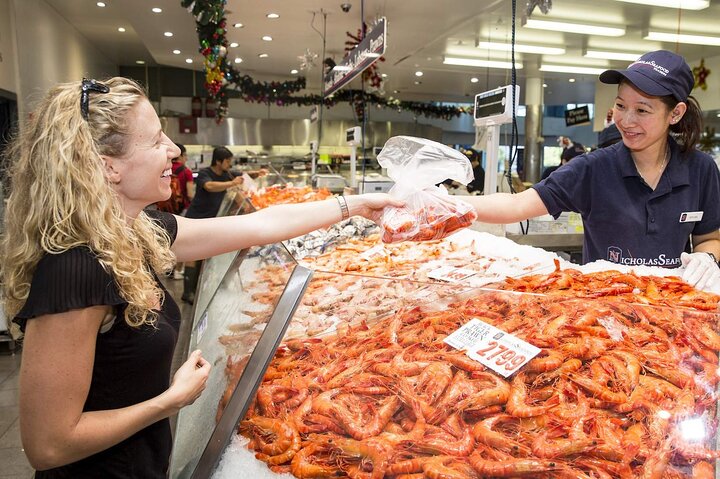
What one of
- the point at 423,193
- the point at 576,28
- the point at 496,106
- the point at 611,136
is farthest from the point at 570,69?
the point at 423,193

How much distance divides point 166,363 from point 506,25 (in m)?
7.79

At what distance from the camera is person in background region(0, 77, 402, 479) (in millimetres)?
1103

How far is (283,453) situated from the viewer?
4.04 ft

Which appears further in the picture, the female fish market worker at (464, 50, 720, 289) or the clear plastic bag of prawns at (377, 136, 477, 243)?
the female fish market worker at (464, 50, 720, 289)

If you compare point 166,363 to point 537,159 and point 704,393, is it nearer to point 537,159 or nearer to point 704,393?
point 704,393

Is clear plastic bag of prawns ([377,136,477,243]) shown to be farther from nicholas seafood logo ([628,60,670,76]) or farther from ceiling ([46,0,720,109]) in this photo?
ceiling ([46,0,720,109])

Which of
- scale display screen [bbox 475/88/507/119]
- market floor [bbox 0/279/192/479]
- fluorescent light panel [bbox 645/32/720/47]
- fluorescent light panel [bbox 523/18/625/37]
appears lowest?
market floor [bbox 0/279/192/479]

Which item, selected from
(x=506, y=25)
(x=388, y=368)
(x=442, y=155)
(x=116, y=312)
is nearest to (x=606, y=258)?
(x=442, y=155)

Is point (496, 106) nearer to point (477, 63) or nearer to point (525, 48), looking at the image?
point (525, 48)

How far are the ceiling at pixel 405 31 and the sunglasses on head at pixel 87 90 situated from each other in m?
5.38

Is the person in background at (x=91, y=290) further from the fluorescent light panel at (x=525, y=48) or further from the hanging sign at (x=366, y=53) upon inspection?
the fluorescent light panel at (x=525, y=48)

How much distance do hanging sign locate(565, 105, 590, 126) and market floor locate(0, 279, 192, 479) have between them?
10.8m

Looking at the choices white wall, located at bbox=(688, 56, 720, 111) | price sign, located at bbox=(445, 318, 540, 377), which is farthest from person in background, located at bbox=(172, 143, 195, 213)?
price sign, located at bbox=(445, 318, 540, 377)

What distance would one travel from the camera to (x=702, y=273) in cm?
183
